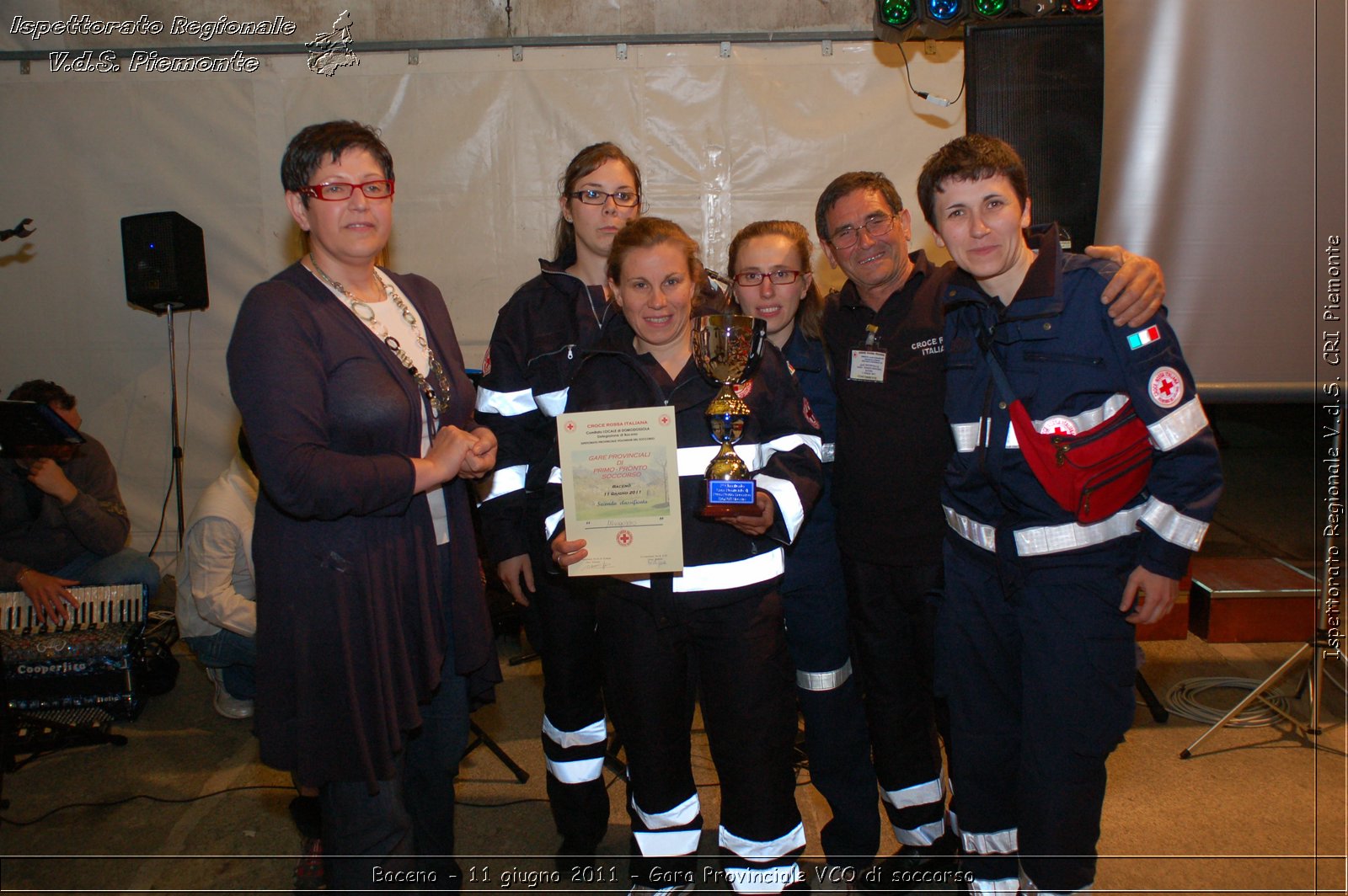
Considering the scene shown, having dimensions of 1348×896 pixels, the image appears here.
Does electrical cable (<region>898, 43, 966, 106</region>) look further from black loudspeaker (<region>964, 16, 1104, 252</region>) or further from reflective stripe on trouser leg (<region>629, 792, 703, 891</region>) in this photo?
Result: reflective stripe on trouser leg (<region>629, 792, 703, 891</region>)

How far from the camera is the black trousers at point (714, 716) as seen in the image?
7.19ft

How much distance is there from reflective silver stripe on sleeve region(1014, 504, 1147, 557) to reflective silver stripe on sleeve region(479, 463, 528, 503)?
1.44m

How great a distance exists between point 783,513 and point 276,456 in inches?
46.5

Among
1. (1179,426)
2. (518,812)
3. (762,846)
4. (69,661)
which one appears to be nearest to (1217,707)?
(1179,426)

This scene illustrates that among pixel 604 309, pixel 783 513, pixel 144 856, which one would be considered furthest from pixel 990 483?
pixel 144 856

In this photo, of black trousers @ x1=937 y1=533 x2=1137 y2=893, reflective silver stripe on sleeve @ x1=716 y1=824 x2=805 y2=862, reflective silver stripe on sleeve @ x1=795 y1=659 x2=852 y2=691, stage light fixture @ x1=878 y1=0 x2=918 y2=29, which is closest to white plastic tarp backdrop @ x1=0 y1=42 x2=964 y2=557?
stage light fixture @ x1=878 y1=0 x2=918 y2=29

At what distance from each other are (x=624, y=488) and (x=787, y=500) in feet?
1.36

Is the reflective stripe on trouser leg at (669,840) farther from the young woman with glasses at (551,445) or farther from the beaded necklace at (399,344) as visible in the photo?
the beaded necklace at (399,344)

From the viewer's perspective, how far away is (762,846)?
2252 millimetres

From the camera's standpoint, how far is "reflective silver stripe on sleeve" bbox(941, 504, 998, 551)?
6.97ft

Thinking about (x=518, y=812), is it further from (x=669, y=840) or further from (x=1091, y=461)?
(x=1091, y=461)

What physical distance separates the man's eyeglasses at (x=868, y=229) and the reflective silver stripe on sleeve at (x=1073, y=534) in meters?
0.98

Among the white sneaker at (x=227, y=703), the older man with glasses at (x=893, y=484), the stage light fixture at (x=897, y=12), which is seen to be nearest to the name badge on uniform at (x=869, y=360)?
the older man with glasses at (x=893, y=484)

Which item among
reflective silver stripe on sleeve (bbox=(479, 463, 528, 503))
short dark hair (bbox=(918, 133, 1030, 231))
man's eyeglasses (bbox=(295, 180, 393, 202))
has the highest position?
short dark hair (bbox=(918, 133, 1030, 231))
